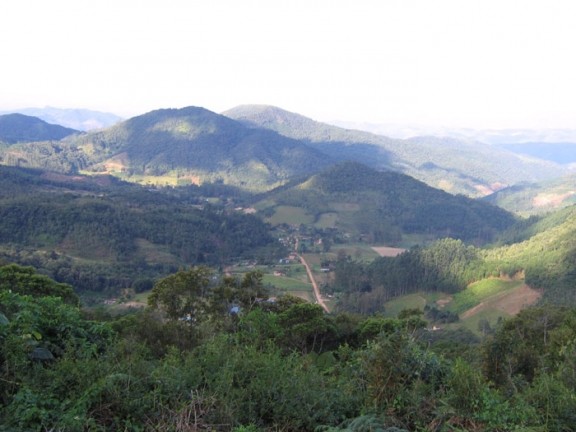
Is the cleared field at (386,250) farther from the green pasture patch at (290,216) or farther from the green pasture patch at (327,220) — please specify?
the green pasture patch at (290,216)

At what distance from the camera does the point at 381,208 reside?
127 metres

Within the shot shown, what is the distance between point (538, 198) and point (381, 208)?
9723 centimetres

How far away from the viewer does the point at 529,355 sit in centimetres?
1647

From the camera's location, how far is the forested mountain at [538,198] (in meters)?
173

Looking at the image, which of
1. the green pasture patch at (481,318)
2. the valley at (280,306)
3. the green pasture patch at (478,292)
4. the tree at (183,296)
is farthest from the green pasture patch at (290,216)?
the tree at (183,296)

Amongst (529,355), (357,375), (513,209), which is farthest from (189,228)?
(513,209)

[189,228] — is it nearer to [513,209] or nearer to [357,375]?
[357,375]

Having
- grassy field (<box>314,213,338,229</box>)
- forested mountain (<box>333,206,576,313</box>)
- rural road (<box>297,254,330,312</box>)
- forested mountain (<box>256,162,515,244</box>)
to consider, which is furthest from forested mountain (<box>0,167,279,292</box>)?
forested mountain (<box>256,162,515,244</box>)

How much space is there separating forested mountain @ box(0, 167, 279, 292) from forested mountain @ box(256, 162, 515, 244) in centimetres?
2582

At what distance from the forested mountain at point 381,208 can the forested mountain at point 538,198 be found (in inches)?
2069

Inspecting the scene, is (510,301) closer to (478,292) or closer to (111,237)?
(478,292)

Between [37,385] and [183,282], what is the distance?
49.2 feet

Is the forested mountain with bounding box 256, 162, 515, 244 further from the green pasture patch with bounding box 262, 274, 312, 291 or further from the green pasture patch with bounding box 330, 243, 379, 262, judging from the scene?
the green pasture patch with bounding box 262, 274, 312, 291

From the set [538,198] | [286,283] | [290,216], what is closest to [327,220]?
[290,216]
